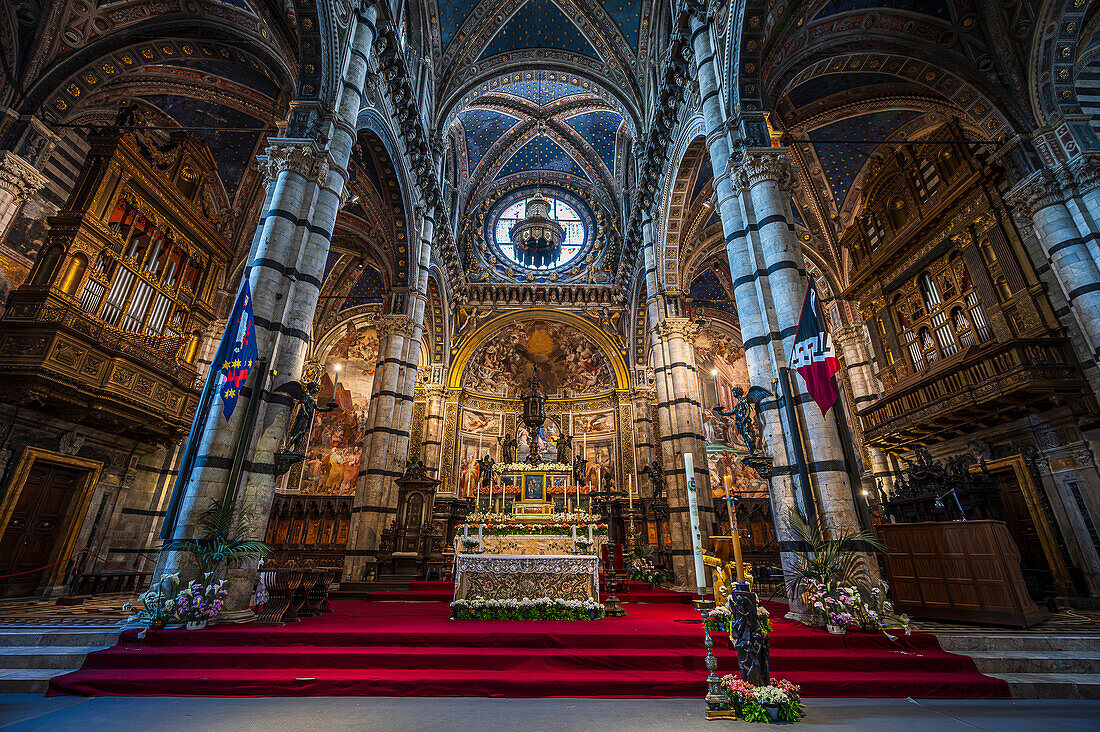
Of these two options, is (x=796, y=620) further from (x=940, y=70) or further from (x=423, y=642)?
(x=940, y=70)

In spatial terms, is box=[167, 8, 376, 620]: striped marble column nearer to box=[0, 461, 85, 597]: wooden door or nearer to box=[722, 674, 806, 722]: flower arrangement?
box=[722, 674, 806, 722]: flower arrangement

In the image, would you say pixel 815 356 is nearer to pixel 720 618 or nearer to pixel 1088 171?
pixel 720 618

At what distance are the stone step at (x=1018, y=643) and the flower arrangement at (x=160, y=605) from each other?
29.8 ft

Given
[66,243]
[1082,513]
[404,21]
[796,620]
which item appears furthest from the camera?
[404,21]

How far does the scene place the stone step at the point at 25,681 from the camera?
14.0 ft

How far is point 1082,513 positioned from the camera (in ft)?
29.7

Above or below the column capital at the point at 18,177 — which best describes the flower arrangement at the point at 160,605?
below

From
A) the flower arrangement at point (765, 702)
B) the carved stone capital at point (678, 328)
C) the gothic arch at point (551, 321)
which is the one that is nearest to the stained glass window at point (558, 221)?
the gothic arch at point (551, 321)

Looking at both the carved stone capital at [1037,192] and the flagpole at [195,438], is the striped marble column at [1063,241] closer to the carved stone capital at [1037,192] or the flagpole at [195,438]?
the carved stone capital at [1037,192]

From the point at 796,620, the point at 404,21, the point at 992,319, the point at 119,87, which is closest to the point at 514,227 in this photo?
the point at 404,21

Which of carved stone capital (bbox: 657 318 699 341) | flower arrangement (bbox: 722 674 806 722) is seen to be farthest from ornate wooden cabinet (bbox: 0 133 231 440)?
carved stone capital (bbox: 657 318 699 341)

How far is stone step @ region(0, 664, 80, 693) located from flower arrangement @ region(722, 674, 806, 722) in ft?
20.7

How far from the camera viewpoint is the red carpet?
4.32 m

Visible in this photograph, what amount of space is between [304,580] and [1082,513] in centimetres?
1451
